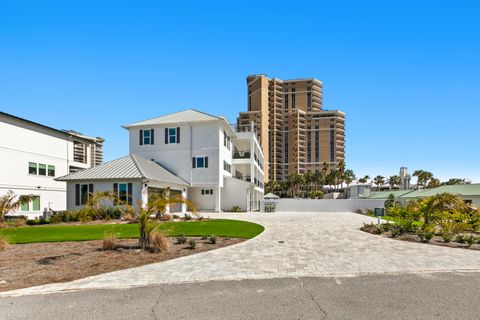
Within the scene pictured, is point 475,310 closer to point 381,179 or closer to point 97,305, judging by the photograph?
point 97,305

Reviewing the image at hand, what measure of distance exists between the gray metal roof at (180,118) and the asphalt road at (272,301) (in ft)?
89.5

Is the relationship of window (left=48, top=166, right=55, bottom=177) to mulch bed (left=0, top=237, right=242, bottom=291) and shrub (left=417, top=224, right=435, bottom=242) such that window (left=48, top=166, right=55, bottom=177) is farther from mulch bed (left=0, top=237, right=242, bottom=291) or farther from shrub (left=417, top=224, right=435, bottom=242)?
shrub (left=417, top=224, right=435, bottom=242)

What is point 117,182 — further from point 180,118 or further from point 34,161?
point 34,161

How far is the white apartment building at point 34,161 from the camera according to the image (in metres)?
28.9

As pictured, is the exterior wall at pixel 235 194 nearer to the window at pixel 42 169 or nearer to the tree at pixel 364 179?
the window at pixel 42 169

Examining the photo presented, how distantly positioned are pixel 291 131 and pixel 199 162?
103m

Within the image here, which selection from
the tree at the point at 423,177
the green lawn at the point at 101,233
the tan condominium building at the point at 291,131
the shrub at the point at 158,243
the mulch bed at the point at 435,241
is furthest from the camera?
the tan condominium building at the point at 291,131

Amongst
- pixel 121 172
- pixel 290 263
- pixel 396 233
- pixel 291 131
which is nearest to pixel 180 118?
pixel 121 172

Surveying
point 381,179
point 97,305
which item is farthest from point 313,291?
point 381,179

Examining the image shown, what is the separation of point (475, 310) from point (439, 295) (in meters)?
0.83

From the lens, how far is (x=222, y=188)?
36688 millimetres

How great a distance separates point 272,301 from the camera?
5.89 m

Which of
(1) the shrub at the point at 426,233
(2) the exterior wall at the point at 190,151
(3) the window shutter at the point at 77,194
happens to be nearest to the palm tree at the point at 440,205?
(1) the shrub at the point at 426,233

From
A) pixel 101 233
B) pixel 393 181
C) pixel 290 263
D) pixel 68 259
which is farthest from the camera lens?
pixel 393 181
